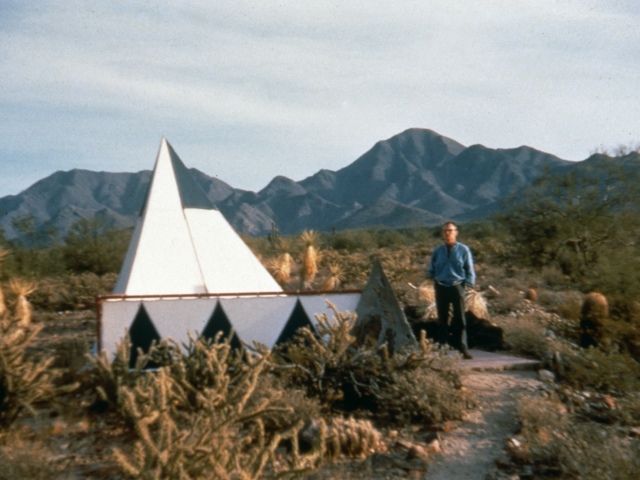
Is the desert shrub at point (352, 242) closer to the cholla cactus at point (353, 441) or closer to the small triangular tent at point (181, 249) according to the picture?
the small triangular tent at point (181, 249)

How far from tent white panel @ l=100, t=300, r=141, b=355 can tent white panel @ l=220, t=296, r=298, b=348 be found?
1254 millimetres

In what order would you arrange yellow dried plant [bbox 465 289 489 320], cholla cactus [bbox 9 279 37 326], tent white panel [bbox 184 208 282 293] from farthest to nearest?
cholla cactus [bbox 9 279 37 326]
yellow dried plant [bbox 465 289 489 320]
tent white panel [bbox 184 208 282 293]

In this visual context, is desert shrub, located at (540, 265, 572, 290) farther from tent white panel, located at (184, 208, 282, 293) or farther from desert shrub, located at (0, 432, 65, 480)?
desert shrub, located at (0, 432, 65, 480)

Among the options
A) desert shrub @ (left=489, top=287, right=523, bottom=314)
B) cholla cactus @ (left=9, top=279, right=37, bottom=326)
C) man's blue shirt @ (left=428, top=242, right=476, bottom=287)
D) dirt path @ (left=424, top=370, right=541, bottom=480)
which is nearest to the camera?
dirt path @ (left=424, top=370, right=541, bottom=480)

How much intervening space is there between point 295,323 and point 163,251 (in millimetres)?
2594

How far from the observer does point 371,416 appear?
564 cm

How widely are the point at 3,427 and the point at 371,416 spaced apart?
3.41 metres

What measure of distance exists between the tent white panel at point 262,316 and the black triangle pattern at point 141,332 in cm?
102

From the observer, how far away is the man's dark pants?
7.52 metres

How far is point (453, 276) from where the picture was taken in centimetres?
744

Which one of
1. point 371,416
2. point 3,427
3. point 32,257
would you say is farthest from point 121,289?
point 32,257

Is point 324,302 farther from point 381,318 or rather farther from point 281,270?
point 281,270

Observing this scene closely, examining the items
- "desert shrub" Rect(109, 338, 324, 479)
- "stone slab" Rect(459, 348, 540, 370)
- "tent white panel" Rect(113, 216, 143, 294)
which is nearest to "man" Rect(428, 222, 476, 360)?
"stone slab" Rect(459, 348, 540, 370)

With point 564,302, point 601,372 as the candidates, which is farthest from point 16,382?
point 564,302
